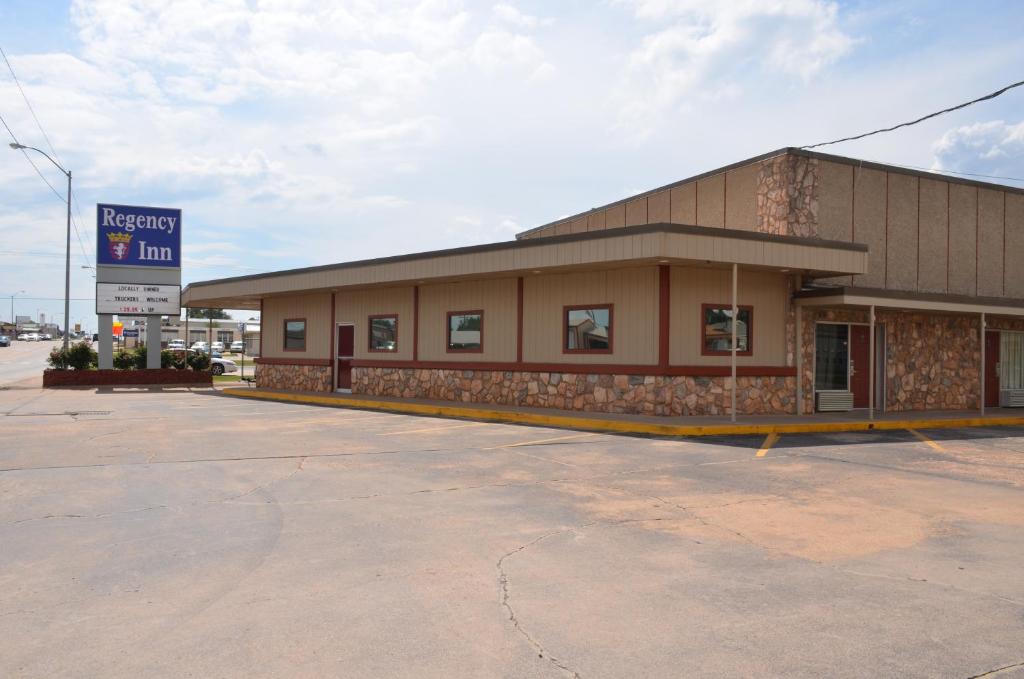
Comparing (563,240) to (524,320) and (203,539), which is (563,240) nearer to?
(524,320)

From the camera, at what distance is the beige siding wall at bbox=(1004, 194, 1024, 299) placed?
2270cm

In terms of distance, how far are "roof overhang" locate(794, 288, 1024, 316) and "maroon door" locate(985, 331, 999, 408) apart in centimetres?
237

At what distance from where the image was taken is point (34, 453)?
11.7 m

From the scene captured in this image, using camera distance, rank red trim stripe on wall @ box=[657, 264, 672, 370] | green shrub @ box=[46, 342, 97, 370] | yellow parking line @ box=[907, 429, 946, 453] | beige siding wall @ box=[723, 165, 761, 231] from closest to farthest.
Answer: yellow parking line @ box=[907, 429, 946, 453] < red trim stripe on wall @ box=[657, 264, 672, 370] < beige siding wall @ box=[723, 165, 761, 231] < green shrub @ box=[46, 342, 97, 370]

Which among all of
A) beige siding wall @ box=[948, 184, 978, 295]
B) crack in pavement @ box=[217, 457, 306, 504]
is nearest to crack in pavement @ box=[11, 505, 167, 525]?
crack in pavement @ box=[217, 457, 306, 504]

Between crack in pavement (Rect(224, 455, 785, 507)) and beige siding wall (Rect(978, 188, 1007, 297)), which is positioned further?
beige siding wall (Rect(978, 188, 1007, 297))

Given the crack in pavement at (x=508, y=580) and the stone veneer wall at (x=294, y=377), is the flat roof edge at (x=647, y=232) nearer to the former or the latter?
the stone veneer wall at (x=294, y=377)

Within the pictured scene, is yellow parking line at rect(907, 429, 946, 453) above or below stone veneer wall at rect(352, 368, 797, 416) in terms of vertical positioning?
below

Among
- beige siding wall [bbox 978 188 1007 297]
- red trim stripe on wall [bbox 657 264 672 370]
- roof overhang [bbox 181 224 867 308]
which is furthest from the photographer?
beige siding wall [bbox 978 188 1007 297]

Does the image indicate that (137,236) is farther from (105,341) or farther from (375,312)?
(375,312)

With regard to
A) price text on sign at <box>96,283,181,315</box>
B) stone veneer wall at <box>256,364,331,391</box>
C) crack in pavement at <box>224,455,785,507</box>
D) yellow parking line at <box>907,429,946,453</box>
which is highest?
price text on sign at <box>96,283,181,315</box>

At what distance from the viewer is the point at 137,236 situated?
3178 centimetres

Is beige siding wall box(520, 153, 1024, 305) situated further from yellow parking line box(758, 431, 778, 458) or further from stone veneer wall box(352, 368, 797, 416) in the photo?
yellow parking line box(758, 431, 778, 458)

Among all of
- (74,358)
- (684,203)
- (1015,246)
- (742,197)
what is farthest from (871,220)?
(74,358)
